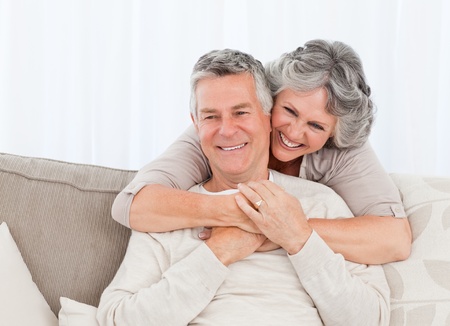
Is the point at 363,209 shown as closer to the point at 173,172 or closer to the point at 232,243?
the point at 232,243

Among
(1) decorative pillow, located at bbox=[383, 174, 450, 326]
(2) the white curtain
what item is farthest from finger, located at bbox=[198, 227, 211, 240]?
(2) the white curtain

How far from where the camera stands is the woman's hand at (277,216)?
1.78 meters

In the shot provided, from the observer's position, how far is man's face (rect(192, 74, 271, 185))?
191cm

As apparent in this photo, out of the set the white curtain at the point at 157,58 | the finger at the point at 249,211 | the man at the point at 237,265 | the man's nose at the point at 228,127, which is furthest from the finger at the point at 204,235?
the white curtain at the point at 157,58

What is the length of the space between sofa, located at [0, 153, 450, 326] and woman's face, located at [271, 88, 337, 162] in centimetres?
35

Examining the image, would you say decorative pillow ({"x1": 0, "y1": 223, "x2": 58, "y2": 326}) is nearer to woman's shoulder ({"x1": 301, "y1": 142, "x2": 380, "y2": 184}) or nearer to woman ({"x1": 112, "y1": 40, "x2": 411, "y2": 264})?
woman ({"x1": 112, "y1": 40, "x2": 411, "y2": 264})

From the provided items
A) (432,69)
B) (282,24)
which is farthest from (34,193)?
(432,69)

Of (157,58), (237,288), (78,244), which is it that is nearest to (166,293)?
(237,288)

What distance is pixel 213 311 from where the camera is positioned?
1.83 meters

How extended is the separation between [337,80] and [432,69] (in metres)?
1.28

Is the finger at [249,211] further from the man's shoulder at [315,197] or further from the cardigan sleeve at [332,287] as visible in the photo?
the man's shoulder at [315,197]

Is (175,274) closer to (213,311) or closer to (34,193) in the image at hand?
(213,311)

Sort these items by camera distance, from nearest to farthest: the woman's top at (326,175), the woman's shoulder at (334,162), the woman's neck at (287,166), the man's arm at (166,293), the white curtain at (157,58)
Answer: the man's arm at (166,293) → the woman's top at (326,175) → the woman's shoulder at (334,162) → the woman's neck at (287,166) → the white curtain at (157,58)

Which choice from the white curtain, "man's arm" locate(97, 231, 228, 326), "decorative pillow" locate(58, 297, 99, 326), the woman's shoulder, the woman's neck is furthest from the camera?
the white curtain
